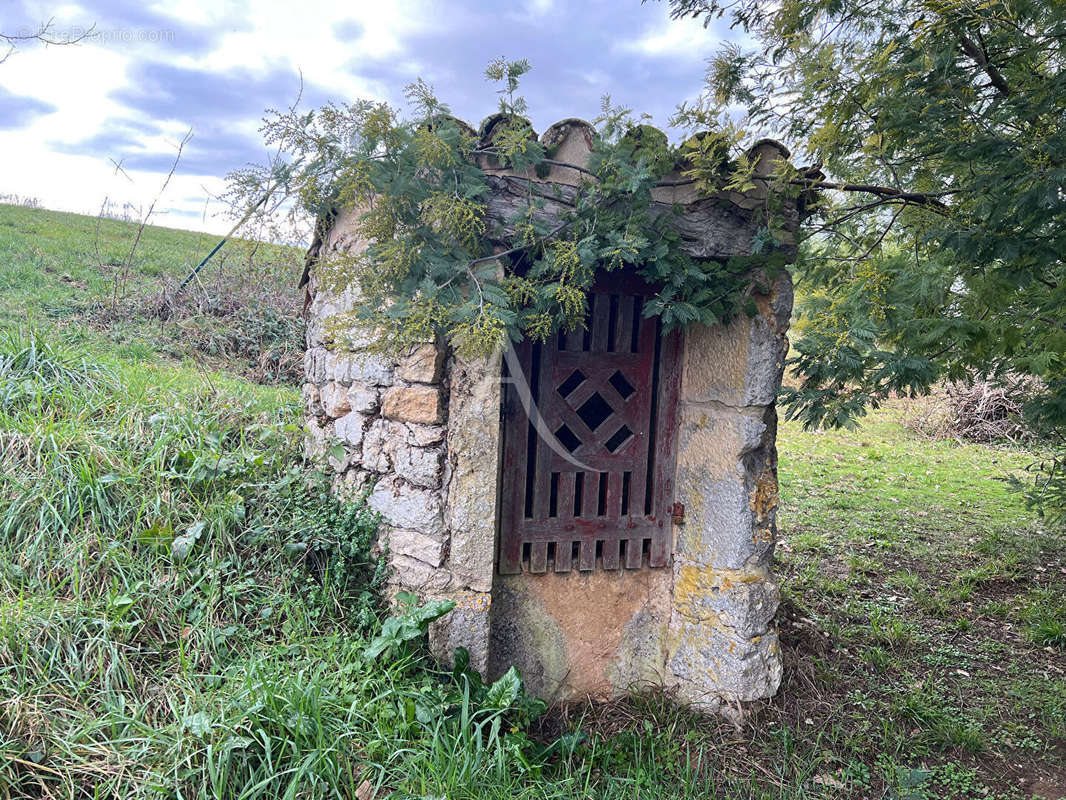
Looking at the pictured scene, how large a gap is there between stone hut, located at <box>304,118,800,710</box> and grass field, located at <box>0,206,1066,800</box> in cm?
24

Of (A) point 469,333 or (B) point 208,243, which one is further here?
(B) point 208,243

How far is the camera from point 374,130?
2373mm

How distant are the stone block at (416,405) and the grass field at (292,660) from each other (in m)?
0.57

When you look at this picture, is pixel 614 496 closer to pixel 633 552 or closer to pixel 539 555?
pixel 633 552

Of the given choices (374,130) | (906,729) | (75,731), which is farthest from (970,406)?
(75,731)

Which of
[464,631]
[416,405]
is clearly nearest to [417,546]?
[464,631]

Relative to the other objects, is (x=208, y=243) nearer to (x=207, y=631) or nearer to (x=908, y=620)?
(x=207, y=631)

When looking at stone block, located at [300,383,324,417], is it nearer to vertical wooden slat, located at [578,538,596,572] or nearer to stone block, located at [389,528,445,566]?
stone block, located at [389,528,445,566]

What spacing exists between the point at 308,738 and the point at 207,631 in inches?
26.8

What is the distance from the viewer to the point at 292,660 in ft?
8.20

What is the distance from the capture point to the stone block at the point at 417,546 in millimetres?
2828

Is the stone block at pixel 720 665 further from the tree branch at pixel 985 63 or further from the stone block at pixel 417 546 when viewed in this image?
the tree branch at pixel 985 63

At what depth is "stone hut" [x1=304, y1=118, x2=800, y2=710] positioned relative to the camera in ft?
9.27

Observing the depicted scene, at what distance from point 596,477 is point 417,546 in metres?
0.93
